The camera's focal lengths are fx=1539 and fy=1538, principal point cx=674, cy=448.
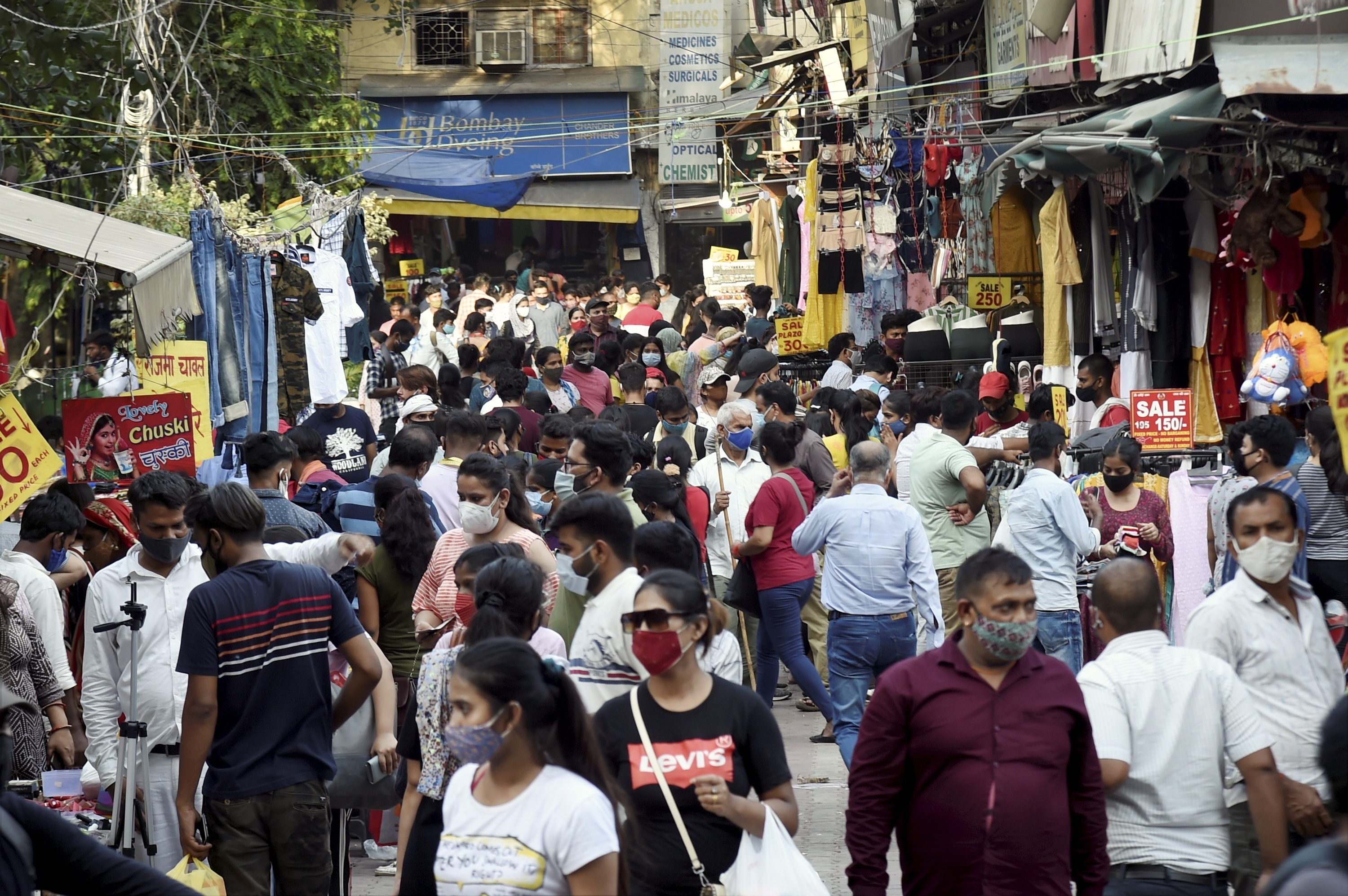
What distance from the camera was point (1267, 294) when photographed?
1032 centimetres

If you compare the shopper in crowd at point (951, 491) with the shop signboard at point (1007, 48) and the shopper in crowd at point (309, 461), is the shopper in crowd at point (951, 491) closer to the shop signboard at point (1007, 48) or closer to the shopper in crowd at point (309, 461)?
the shopper in crowd at point (309, 461)

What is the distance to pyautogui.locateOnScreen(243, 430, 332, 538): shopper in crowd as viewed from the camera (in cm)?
738

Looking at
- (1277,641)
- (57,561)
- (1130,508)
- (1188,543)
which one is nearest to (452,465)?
(57,561)

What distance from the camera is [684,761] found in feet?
13.5

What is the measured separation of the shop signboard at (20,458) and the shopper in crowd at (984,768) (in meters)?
4.56

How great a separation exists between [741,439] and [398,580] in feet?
11.5

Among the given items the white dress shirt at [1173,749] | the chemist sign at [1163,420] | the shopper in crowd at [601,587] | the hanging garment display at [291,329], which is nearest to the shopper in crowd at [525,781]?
the shopper in crowd at [601,587]

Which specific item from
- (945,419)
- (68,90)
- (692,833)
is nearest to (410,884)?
(692,833)

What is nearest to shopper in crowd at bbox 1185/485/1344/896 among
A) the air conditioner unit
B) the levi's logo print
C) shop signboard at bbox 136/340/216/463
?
the levi's logo print

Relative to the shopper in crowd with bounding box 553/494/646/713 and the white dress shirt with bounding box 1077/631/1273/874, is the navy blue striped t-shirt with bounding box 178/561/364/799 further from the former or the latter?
the white dress shirt with bounding box 1077/631/1273/874

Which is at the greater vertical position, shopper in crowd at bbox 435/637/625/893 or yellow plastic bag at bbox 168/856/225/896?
shopper in crowd at bbox 435/637/625/893

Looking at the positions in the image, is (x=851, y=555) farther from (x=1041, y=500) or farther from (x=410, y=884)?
(x=410, y=884)

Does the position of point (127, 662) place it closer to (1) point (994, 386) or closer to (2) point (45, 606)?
(2) point (45, 606)

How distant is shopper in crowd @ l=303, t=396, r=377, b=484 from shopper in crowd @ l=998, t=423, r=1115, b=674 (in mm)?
4732
